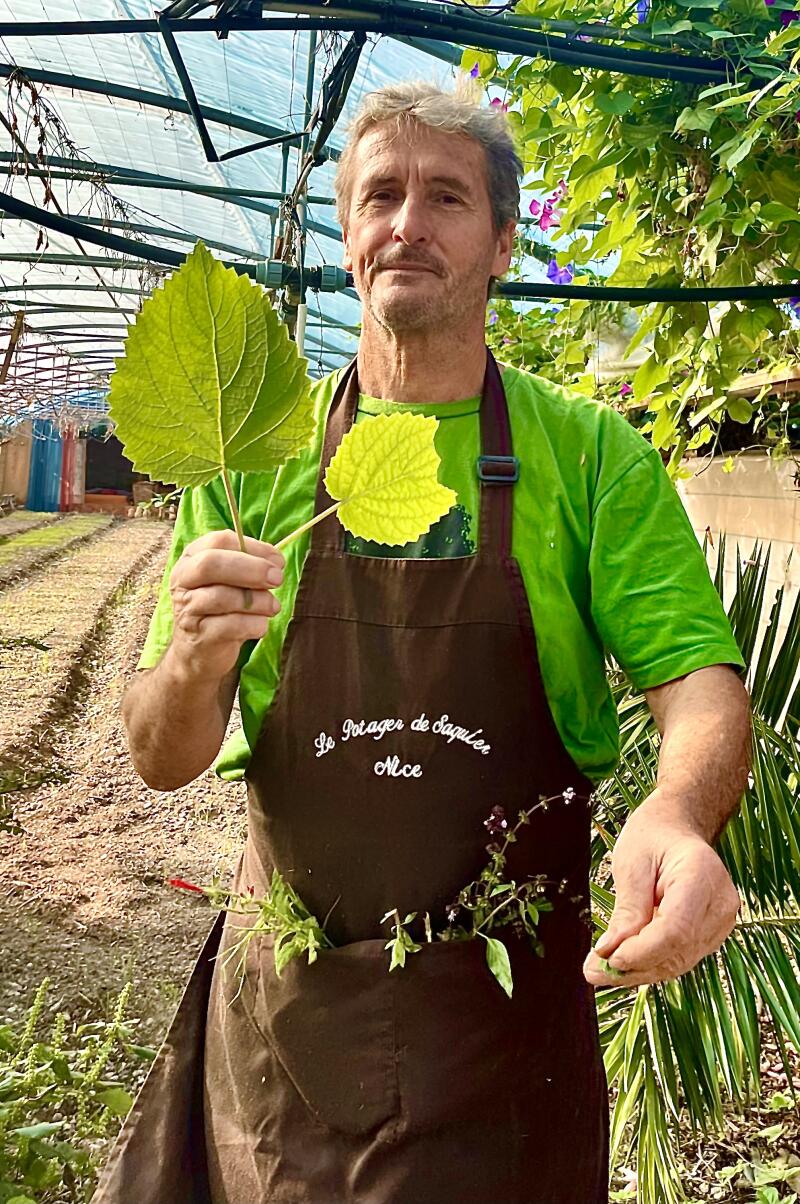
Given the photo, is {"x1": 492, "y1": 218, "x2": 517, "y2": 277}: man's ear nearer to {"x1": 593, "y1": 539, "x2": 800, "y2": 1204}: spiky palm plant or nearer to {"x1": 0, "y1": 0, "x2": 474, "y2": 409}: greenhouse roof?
{"x1": 593, "y1": 539, "x2": 800, "y2": 1204}: spiky palm plant

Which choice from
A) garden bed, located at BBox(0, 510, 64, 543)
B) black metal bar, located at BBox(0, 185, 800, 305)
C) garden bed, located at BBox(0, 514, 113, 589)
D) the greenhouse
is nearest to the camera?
the greenhouse

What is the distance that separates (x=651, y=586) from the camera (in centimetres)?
118

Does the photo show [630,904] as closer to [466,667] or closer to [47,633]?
[466,667]

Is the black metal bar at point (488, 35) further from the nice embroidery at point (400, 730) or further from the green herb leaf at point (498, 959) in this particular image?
the green herb leaf at point (498, 959)

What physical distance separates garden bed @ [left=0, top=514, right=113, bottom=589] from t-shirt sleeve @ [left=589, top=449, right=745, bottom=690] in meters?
7.06

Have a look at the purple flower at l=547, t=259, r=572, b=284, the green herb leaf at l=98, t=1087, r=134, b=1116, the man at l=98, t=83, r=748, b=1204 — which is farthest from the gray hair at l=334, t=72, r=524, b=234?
the green herb leaf at l=98, t=1087, r=134, b=1116

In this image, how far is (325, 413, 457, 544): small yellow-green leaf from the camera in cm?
81

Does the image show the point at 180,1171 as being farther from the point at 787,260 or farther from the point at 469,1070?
the point at 787,260

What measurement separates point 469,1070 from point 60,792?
3.88 m

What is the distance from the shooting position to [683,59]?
1.70 metres

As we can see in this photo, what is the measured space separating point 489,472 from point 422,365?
16 centimetres

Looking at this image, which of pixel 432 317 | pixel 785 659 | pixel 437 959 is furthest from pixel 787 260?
pixel 437 959

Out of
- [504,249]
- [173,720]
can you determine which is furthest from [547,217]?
[173,720]

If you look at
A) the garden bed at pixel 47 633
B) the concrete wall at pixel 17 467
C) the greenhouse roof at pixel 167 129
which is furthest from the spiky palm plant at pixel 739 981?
the concrete wall at pixel 17 467
